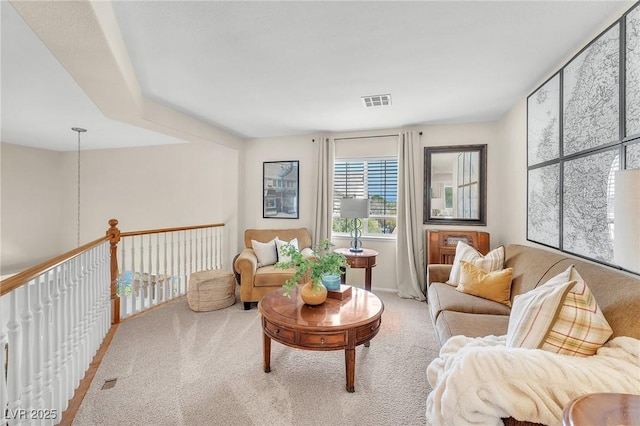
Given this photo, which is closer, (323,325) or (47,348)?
(47,348)

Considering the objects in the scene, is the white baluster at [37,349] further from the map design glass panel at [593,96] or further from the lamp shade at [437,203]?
the lamp shade at [437,203]

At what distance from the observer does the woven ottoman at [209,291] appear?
319 centimetres

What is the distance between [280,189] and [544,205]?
132 inches

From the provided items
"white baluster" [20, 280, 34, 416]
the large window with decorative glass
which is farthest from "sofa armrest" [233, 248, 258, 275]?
"white baluster" [20, 280, 34, 416]

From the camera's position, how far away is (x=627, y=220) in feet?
2.84

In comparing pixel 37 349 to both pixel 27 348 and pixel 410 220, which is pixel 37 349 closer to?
pixel 27 348

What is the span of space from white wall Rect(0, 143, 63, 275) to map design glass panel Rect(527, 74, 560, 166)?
25.6 feet

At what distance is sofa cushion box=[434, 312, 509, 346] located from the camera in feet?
5.76

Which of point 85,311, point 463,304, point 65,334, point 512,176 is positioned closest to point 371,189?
point 512,176

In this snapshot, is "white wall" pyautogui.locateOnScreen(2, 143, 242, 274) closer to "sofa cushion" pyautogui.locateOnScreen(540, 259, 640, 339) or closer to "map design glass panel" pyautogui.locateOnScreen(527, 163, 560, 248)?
"map design glass panel" pyautogui.locateOnScreen(527, 163, 560, 248)

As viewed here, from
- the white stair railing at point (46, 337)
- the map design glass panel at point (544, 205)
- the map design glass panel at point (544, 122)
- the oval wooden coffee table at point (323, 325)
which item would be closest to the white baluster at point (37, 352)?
the white stair railing at point (46, 337)

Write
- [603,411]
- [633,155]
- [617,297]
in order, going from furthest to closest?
[633,155]
[617,297]
[603,411]

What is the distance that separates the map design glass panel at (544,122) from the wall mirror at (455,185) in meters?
0.98

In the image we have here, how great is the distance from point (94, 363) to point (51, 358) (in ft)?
2.63
